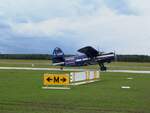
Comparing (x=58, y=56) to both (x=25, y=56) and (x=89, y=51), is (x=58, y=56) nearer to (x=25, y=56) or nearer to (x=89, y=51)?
(x=89, y=51)

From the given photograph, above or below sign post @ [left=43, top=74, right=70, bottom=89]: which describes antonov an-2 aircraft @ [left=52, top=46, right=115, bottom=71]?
above

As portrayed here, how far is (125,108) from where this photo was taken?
17109 millimetres

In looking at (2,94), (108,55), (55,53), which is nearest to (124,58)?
(55,53)

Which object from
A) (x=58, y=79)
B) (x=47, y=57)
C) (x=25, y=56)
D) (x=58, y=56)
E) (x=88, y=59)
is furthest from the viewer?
Answer: (x=25, y=56)

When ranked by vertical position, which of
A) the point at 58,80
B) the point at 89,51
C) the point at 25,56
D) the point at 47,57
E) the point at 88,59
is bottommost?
the point at 58,80

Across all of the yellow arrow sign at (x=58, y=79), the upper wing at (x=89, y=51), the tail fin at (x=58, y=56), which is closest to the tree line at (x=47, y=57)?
the tail fin at (x=58, y=56)

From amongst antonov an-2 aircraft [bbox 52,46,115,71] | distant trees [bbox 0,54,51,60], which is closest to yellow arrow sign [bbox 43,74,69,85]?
antonov an-2 aircraft [bbox 52,46,115,71]

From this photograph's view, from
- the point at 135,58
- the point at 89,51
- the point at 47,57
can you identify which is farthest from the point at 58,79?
the point at 47,57

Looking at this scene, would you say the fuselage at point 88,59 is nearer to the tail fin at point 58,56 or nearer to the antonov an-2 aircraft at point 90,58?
the antonov an-2 aircraft at point 90,58

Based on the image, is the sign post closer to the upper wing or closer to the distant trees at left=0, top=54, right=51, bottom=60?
the upper wing

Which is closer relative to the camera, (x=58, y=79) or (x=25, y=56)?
(x=58, y=79)

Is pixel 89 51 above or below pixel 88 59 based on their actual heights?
above

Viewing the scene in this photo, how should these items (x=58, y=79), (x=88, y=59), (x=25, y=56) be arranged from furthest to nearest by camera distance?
(x=25, y=56) < (x=88, y=59) < (x=58, y=79)

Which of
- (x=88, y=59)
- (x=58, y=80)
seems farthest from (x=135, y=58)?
(x=58, y=80)
